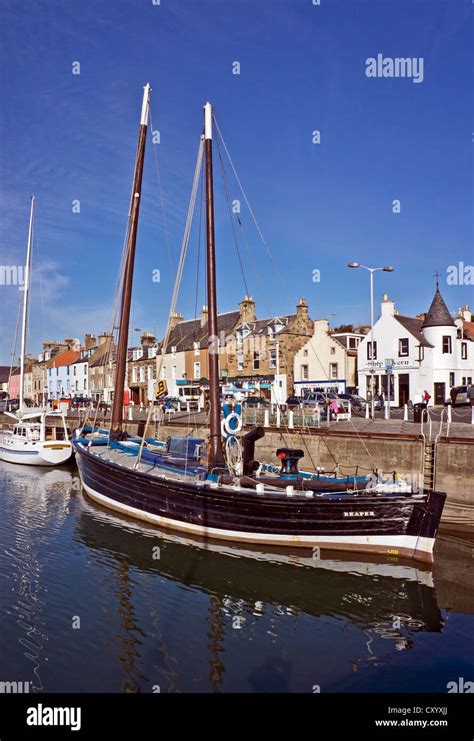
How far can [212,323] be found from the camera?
58.9ft

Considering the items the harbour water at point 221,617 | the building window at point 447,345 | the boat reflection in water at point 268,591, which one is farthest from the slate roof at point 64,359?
the boat reflection in water at point 268,591

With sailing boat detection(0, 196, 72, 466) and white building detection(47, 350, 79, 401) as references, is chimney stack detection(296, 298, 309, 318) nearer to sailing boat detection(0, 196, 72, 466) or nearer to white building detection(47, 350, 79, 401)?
sailing boat detection(0, 196, 72, 466)

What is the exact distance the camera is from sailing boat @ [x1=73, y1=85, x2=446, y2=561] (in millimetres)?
14406

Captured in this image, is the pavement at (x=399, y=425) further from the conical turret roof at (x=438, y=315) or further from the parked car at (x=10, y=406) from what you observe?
the parked car at (x=10, y=406)

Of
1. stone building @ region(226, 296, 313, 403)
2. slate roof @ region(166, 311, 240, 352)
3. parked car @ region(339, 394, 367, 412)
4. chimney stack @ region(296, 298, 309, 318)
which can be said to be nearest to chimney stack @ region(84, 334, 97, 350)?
slate roof @ region(166, 311, 240, 352)

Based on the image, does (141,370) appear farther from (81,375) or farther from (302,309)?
(302,309)

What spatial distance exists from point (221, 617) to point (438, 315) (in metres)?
35.4

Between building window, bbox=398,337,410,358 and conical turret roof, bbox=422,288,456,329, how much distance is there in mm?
1891

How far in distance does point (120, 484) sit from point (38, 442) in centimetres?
1649

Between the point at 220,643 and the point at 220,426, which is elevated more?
the point at 220,426
